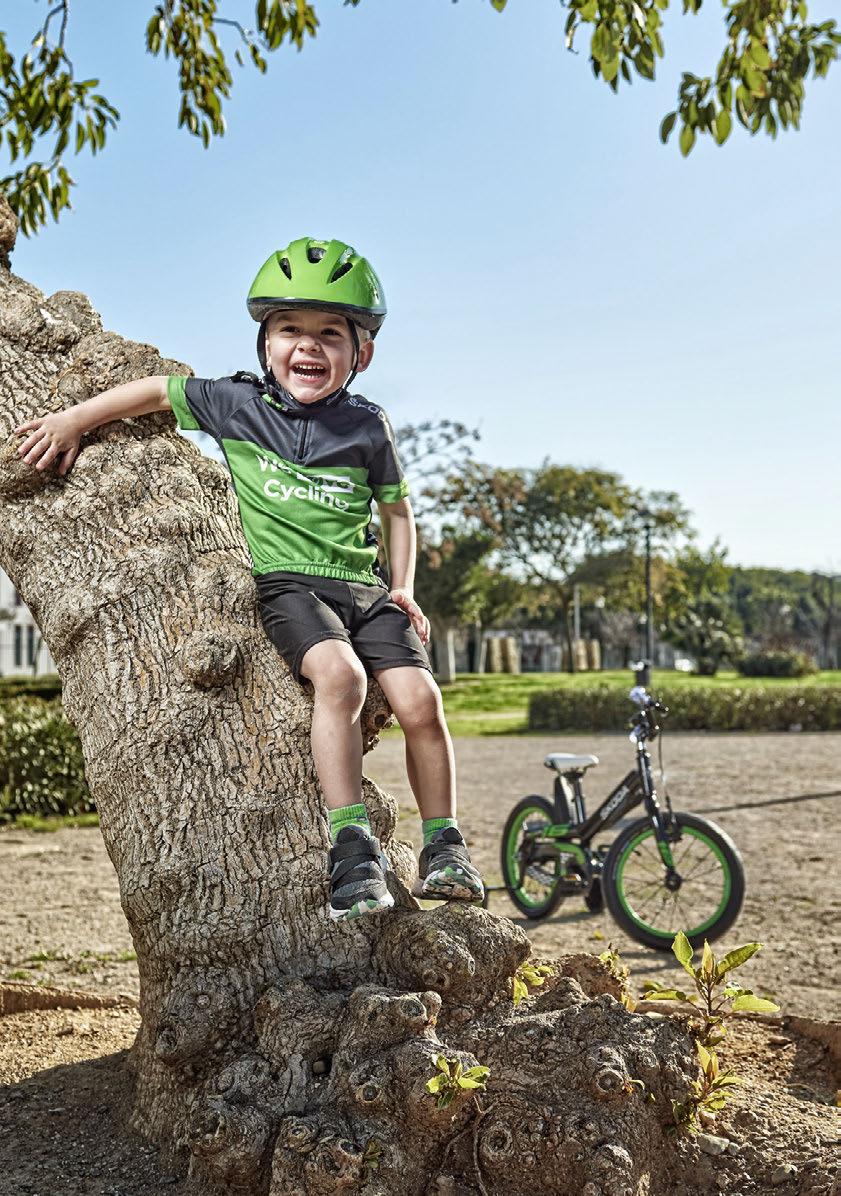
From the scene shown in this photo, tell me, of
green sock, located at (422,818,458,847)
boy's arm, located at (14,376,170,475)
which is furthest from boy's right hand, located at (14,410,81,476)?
green sock, located at (422,818,458,847)

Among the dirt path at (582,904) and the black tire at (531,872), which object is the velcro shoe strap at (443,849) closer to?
the dirt path at (582,904)

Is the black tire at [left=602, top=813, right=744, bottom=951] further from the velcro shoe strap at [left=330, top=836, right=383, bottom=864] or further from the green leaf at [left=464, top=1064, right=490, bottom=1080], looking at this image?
the green leaf at [left=464, top=1064, right=490, bottom=1080]

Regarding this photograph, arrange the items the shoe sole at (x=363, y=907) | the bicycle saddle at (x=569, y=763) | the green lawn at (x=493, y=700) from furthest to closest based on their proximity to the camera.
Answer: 1. the green lawn at (x=493, y=700)
2. the bicycle saddle at (x=569, y=763)
3. the shoe sole at (x=363, y=907)

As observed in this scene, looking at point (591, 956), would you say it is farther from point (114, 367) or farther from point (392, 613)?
point (114, 367)

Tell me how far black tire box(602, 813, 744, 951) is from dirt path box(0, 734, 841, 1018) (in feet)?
0.61

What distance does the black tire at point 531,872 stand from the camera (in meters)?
6.50

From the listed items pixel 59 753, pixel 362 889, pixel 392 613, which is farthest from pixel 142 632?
pixel 59 753

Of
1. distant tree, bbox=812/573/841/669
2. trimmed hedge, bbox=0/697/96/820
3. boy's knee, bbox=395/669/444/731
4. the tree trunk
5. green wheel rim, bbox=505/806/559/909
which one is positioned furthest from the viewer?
distant tree, bbox=812/573/841/669

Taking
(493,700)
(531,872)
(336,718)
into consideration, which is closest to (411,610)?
(336,718)

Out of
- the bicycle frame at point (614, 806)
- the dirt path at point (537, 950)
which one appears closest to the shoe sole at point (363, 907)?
the dirt path at point (537, 950)

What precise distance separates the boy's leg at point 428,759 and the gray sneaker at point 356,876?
0.19 metres

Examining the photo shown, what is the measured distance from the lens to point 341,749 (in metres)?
2.70

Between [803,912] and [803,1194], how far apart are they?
4.50 m

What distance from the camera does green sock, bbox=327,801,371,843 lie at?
8.62 feet
